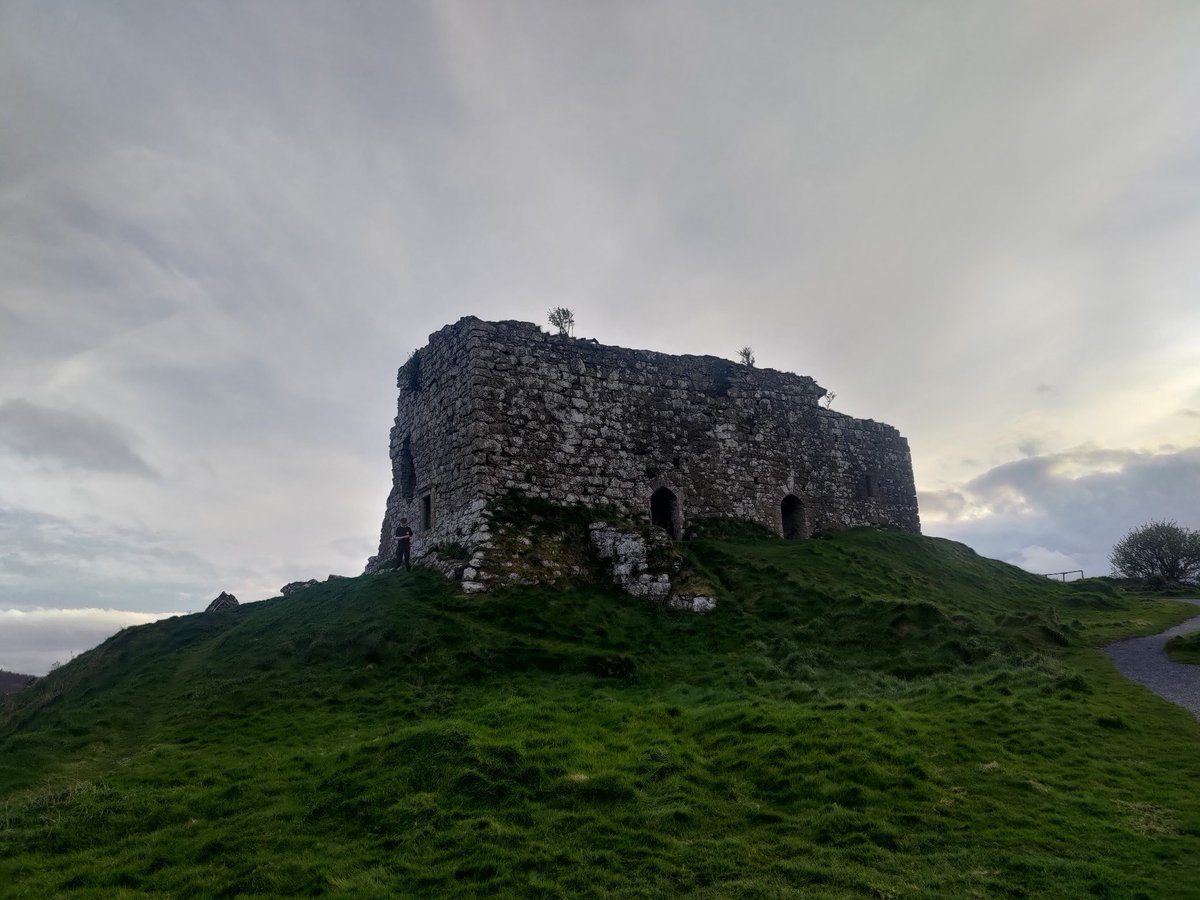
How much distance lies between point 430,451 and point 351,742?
13.9m

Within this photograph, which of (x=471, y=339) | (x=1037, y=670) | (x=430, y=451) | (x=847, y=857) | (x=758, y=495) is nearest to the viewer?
(x=847, y=857)

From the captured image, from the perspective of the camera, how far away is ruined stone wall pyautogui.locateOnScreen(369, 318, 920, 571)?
932 inches

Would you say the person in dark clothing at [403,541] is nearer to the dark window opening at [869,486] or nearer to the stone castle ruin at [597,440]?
the stone castle ruin at [597,440]

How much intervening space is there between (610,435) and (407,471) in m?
8.12

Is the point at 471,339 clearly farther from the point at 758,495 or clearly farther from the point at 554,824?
the point at 554,824

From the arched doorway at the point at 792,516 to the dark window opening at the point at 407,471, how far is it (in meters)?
15.0

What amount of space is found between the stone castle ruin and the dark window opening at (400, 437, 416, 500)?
0.07 m

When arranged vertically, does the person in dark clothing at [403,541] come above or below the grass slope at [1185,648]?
above

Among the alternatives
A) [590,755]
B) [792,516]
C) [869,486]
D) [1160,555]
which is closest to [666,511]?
[792,516]

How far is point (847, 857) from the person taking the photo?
9133 millimetres

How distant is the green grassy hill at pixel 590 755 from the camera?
29.5 feet

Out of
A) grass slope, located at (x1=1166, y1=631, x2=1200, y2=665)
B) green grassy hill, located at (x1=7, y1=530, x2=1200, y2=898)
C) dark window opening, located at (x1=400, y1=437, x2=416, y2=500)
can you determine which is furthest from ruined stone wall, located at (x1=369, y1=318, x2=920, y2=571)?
grass slope, located at (x1=1166, y1=631, x2=1200, y2=665)

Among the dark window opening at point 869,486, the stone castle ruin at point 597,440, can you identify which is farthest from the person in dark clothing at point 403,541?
the dark window opening at point 869,486

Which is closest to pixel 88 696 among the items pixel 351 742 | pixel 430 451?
pixel 351 742
